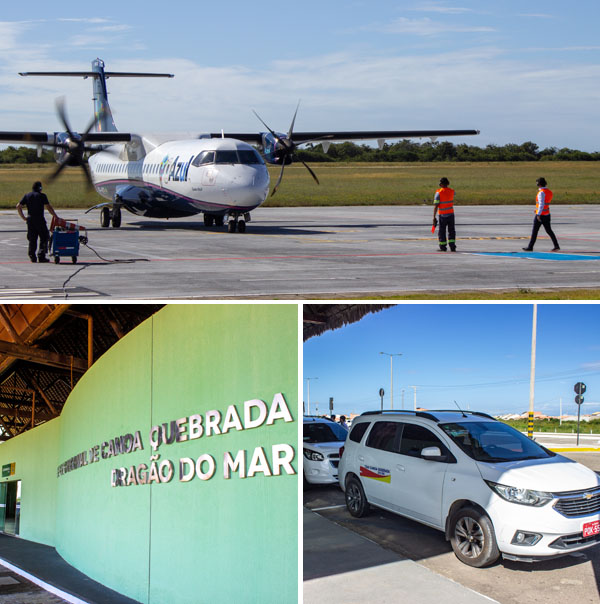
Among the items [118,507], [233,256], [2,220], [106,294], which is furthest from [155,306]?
[2,220]

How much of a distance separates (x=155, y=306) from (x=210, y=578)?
699 centimetres

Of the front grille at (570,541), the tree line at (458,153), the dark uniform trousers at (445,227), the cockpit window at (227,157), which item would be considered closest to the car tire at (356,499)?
the front grille at (570,541)

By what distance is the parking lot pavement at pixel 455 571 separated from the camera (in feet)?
19.7

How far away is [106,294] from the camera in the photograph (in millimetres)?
13156

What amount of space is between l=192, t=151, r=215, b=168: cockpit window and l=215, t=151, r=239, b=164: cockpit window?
0.20 m

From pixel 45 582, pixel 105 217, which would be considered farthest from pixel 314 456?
pixel 105 217

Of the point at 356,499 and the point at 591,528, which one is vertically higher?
the point at 591,528

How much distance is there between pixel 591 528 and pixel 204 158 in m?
20.0

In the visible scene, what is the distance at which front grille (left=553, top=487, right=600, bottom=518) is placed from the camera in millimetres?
A: 6324

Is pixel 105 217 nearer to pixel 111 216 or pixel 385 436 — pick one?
pixel 111 216

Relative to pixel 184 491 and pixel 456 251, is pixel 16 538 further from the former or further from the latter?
pixel 184 491

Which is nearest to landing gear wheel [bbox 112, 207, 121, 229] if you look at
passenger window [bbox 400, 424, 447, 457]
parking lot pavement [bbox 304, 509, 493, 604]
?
passenger window [bbox 400, 424, 447, 457]

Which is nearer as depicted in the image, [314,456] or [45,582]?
[314,456]

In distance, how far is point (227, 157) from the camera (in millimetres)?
24328
